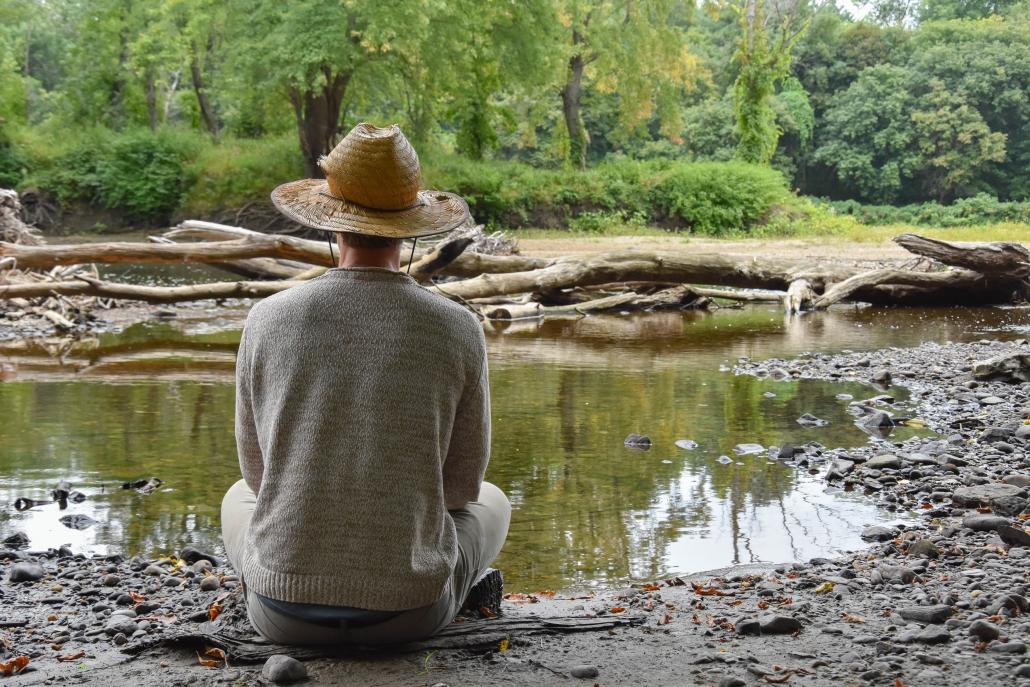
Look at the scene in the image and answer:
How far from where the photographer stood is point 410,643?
8.89 ft

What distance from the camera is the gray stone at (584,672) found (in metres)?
2.58

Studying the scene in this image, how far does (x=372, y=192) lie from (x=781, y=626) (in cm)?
180

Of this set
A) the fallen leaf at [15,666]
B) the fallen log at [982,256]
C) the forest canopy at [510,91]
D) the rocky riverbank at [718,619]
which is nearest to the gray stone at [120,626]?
the rocky riverbank at [718,619]

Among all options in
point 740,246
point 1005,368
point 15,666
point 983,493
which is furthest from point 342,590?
point 740,246

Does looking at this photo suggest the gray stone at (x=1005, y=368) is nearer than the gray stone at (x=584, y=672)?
No

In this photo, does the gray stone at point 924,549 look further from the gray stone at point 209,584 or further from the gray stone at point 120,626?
the gray stone at point 120,626

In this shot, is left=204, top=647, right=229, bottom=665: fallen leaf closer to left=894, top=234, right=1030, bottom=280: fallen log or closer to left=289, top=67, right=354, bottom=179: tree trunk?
left=894, top=234, right=1030, bottom=280: fallen log

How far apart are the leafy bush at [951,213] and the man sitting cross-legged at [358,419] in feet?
134

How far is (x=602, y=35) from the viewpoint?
3397cm

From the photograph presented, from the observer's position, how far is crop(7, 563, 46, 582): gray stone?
12.2 ft

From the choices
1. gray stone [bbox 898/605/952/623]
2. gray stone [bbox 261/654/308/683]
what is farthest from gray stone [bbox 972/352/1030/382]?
gray stone [bbox 261/654/308/683]

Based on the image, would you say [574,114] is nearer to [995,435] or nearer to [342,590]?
[995,435]

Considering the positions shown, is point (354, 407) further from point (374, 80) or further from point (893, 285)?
point (374, 80)

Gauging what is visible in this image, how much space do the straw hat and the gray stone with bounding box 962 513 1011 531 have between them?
8.86 ft
